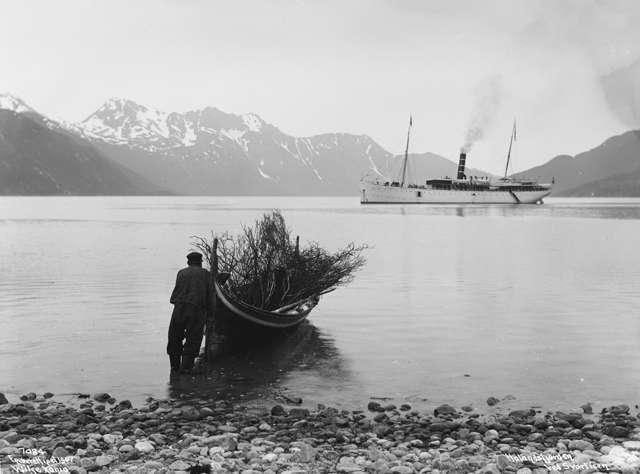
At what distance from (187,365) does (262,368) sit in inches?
89.4

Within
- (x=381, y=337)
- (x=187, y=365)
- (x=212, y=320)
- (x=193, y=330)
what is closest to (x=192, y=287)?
(x=193, y=330)

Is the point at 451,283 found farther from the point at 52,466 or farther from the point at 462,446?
the point at 52,466

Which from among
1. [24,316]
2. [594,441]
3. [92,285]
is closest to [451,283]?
[92,285]

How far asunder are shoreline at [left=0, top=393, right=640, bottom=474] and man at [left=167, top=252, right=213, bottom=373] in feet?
8.24

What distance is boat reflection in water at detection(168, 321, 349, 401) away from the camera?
17.2 m

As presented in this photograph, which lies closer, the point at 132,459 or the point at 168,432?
the point at 132,459

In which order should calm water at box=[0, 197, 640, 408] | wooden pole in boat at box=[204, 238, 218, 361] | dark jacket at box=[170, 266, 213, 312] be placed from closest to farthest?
calm water at box=[0, 197, 640, 408]
dark jacket at box=[170, 266, 213, 312]
wooden pole in boat at box=[204, 238, 218, 361]

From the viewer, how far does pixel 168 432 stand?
13.0m

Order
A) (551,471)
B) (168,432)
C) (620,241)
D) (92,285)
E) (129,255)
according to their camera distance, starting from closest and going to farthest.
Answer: (551,471)
(168,432)
(92,285)
(129,255)
(620,241)

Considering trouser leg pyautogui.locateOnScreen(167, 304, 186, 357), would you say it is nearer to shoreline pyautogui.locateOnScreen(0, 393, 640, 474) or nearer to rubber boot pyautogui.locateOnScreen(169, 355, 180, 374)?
rubber boot pyautogui.locateOnScreen(169, 355, 180, 374)

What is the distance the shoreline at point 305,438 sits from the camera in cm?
1112

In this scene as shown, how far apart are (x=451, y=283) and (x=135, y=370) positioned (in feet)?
84.2

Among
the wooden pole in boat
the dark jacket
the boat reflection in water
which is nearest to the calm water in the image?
the boat reflection in water

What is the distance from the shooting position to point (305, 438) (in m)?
12.8
